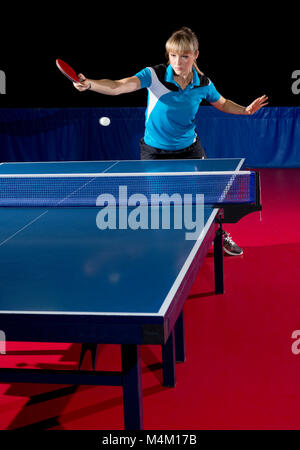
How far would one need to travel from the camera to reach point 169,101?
5.30 metres

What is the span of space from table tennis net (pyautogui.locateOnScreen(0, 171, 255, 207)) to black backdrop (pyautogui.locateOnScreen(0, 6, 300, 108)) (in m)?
9.11

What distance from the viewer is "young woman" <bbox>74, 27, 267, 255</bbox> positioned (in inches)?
195

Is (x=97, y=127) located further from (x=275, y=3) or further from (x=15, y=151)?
(x=275, y=3)

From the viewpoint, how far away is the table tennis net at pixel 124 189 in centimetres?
392

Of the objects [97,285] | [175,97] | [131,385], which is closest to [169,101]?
[175,97]

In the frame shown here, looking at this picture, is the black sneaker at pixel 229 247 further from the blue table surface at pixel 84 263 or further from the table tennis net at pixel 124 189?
the blue table surface at pixel 84 263

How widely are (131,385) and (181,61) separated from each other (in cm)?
333

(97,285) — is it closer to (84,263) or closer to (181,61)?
(84,263)

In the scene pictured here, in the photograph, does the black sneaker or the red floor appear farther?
the black sneaker

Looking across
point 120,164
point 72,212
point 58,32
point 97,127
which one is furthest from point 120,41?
point 72,212

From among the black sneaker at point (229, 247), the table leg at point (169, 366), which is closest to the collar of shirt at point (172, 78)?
the black sneaker at point (229, 247)

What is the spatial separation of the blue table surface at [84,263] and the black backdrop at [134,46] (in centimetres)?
1010

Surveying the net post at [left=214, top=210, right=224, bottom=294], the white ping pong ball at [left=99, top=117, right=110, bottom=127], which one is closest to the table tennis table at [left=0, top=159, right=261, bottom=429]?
→ the net post at [left=214, top=210, right=224, bottom=294]

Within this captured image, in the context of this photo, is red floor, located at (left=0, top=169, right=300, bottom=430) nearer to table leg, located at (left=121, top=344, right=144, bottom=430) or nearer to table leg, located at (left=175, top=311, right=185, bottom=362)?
table leg, located at (left=175, top=311, right=185, bottom=362)
